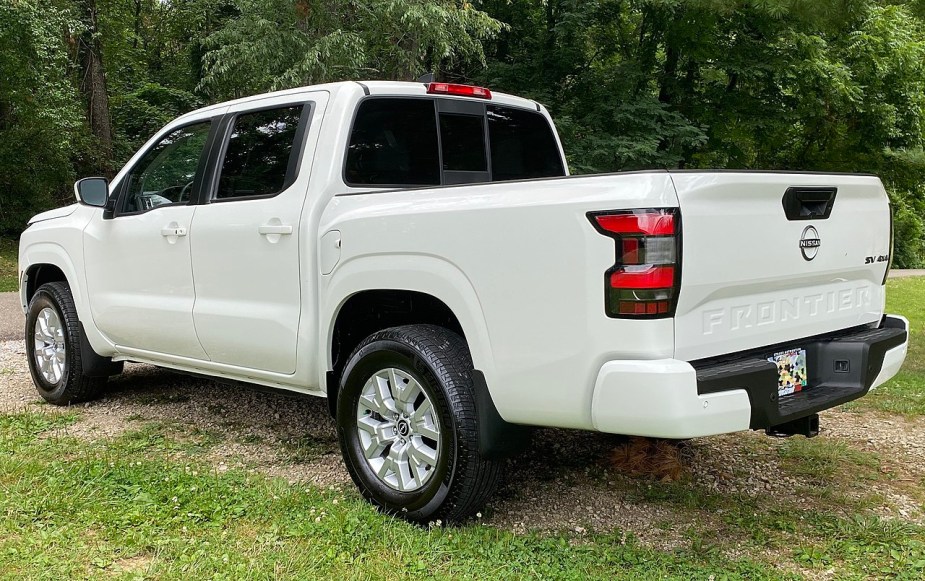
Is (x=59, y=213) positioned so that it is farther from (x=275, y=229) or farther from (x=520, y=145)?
(x=520, y=145)

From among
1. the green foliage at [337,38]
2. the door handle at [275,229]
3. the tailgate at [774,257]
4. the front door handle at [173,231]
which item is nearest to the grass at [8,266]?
the green foliage at [337,38]

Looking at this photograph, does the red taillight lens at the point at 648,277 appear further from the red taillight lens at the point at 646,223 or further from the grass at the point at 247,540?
the grass at the point at 247,540

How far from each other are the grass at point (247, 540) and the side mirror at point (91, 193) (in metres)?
1.74

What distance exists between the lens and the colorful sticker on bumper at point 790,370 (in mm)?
3209

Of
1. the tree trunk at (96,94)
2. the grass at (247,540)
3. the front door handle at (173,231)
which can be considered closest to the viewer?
the grass at (247,540)

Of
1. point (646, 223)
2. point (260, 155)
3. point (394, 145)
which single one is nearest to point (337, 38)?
point (260, 155)

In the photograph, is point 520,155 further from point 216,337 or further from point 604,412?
point 604,412

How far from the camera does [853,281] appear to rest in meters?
3.61

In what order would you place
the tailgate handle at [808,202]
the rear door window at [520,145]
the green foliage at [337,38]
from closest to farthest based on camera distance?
the tailgate handle at [808,202] < the rear door window at [520,145] < the green foliage at [337,38]

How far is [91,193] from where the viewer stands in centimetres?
504

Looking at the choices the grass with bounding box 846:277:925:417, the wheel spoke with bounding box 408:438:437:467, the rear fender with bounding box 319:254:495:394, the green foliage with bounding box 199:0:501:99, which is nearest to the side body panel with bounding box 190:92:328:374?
the rear fender with bounding box 319:254:495:394

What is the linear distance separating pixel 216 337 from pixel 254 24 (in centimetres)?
1028

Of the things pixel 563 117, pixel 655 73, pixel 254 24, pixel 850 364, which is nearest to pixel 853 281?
pixel 850 364

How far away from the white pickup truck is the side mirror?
0.06ft
